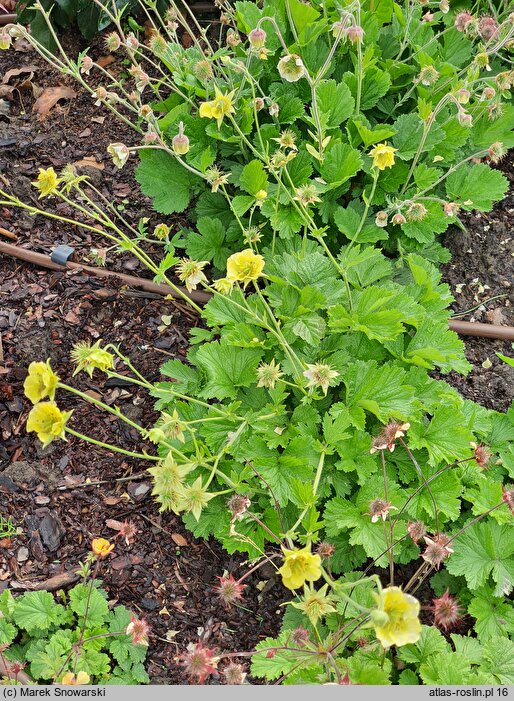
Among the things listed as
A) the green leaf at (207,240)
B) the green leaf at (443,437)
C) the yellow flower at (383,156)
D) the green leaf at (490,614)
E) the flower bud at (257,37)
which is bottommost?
the green leaf at (490,614)

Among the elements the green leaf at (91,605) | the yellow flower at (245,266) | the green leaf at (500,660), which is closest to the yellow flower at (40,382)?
the yellow flower at (245,266)

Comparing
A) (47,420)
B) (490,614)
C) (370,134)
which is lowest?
(490,614)

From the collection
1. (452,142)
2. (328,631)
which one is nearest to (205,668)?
(328,631)

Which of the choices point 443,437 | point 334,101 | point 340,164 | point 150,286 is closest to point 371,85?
point 334,101

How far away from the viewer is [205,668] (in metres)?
1.72

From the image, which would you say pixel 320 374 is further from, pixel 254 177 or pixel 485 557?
pixel 254 177

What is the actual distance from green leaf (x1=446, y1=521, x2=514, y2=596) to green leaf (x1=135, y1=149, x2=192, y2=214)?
5.81 ft

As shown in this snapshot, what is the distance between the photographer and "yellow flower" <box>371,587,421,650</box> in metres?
1.31

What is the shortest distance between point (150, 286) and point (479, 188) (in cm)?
151

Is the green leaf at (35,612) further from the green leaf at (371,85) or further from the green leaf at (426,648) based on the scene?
Answer: the green leaf at (371,85)

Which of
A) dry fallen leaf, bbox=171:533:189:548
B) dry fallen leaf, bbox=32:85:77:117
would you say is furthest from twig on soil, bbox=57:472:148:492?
dry fallen leaf, bbox=32:85:77:117

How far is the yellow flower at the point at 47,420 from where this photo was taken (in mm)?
1550

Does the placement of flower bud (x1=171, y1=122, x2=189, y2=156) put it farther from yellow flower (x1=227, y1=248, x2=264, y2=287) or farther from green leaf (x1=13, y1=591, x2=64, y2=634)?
green leaf (x1=13, y1=591, x2=64, y2=634)

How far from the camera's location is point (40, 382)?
1586 mm
